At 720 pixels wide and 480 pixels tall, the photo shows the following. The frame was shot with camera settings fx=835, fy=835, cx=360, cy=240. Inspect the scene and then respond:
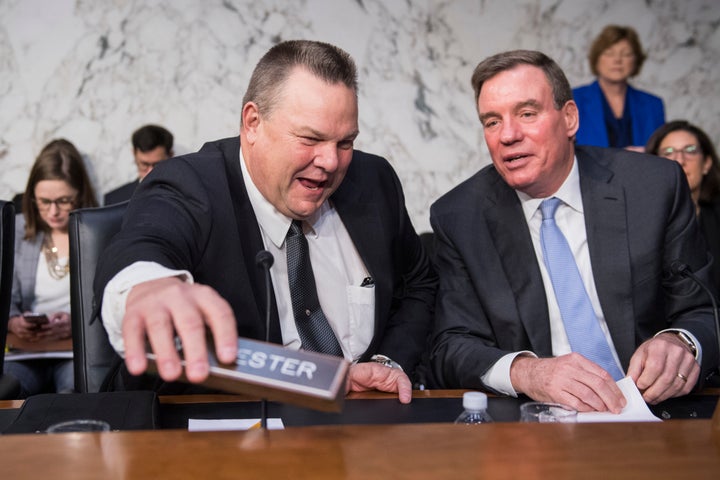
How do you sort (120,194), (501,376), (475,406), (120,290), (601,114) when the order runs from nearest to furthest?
1. (120,290)
2. (475,406)
3. (501,376)
4. (120,194)
5. (601,114)

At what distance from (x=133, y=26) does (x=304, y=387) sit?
390 cm

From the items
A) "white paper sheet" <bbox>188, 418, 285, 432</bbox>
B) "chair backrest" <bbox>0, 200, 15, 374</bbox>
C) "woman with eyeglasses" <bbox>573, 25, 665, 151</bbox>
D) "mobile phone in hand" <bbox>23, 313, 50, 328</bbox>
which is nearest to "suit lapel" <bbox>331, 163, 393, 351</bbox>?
"white paper sheet" <bbox>188, 418, 285, 432</bbox>

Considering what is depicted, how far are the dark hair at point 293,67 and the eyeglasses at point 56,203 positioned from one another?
204cm

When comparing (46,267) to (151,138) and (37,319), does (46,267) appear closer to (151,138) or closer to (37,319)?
(37,319)

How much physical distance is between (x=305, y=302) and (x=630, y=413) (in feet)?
2.41

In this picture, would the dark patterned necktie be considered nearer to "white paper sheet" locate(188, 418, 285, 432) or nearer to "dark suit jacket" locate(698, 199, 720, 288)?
"white paper sheet" locate(188, 418, 285, 432)

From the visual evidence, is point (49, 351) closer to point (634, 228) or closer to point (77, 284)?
point (77, 284)

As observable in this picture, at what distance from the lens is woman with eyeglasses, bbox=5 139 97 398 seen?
2.96 meters

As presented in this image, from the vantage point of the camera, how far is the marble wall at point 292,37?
426cm

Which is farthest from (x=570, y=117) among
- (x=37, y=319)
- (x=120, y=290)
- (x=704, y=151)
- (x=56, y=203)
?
(x=56, y=203)

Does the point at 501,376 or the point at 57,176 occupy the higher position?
the point at 57,176

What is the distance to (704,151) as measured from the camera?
11.9 feet

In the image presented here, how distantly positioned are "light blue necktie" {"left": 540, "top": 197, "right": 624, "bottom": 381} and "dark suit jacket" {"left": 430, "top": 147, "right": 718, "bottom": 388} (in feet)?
0.11

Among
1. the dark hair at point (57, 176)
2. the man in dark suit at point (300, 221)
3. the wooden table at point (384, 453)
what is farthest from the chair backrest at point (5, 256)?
the dark hair at point (57, 176)
